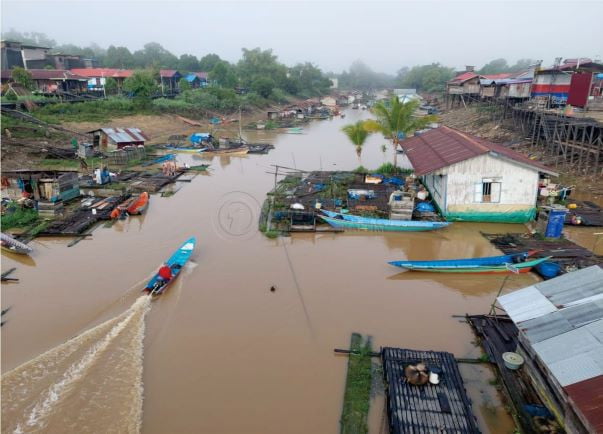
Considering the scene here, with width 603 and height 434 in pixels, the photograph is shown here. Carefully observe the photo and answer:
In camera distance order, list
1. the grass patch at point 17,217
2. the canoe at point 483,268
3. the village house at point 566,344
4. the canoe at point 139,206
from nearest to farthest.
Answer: the village house at point 566,344 → the canoe at point 483,268 → the grass patch at point 17,217 → the canoe at point 139,206

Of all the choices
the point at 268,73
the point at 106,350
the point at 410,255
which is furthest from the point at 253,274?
the point at 268,73

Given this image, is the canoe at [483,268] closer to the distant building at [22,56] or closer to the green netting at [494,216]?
the green netting at [494,216]

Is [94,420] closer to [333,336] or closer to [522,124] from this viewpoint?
[333,336]

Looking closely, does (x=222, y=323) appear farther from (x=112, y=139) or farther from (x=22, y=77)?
(x=22, y=77)

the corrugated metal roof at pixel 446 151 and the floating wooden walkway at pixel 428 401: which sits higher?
the corrugated metal roof at pixel 446 151

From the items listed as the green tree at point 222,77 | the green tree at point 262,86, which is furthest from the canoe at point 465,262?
the green tree at point 222,77

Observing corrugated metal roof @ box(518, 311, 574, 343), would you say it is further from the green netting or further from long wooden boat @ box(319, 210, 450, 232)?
the green netting
